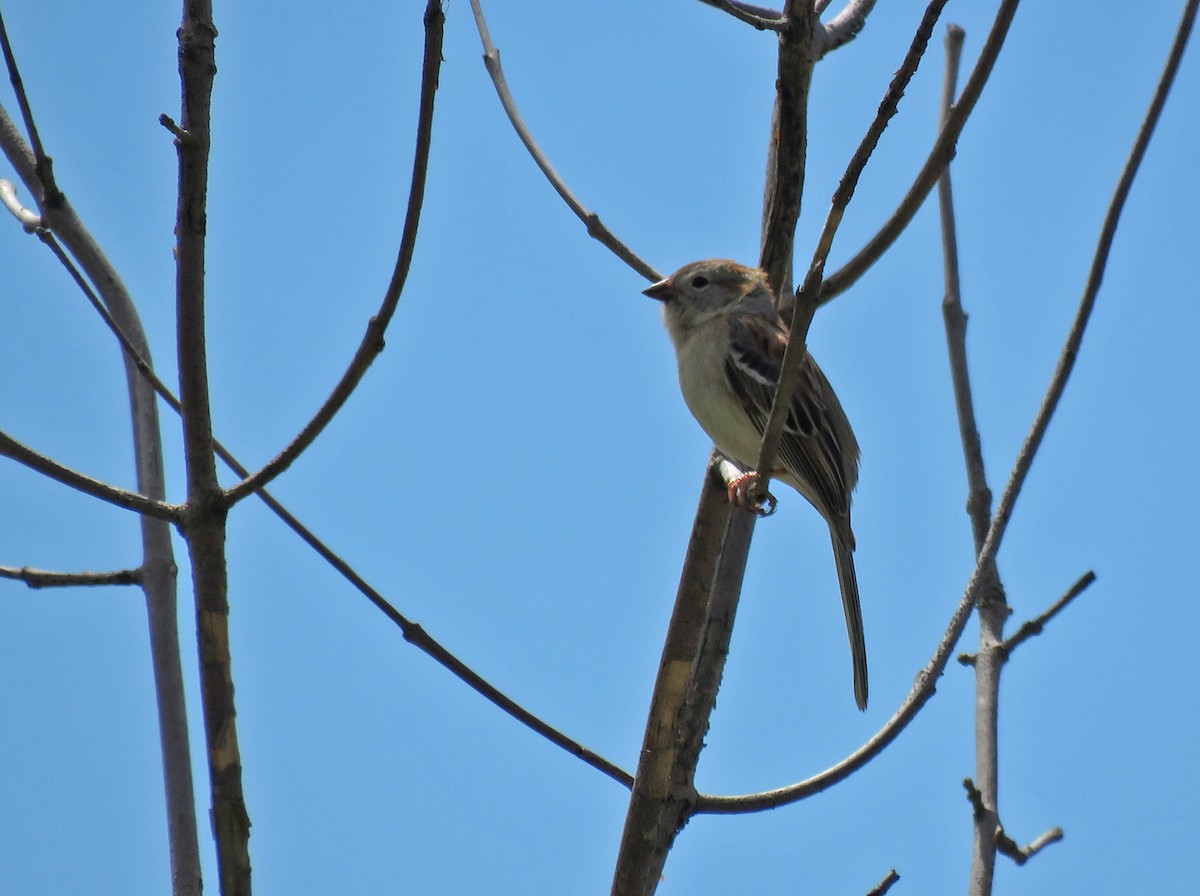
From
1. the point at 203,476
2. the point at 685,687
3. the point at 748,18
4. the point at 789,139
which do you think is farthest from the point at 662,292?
the point at 203,476

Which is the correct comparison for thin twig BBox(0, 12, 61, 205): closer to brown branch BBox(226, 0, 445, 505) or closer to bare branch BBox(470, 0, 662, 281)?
brown branch BBox(226, 0, 445, 505)

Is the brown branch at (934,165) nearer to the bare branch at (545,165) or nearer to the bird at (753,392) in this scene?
Result: the bare branch at (545,165)

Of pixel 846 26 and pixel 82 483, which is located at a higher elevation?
pixel 846 26

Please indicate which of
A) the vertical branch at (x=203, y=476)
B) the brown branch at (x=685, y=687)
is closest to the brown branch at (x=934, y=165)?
the brown branch at (x=685, y=687)

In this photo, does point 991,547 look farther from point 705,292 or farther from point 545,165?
point 705,292

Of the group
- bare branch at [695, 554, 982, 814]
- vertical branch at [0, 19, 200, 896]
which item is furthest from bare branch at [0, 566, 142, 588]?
bare branch at [695, 554, 982, 814]

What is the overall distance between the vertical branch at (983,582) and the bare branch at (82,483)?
79.8 inches

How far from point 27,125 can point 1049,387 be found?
2556 millimetres

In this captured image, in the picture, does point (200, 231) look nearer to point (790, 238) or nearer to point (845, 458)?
point (790, 238)

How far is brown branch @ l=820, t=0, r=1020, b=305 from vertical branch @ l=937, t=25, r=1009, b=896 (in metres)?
0.26

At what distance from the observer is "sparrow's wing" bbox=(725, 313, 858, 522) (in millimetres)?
6125

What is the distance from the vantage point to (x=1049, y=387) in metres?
3.51

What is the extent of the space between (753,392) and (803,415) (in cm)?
26

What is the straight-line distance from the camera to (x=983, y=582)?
3436mm
